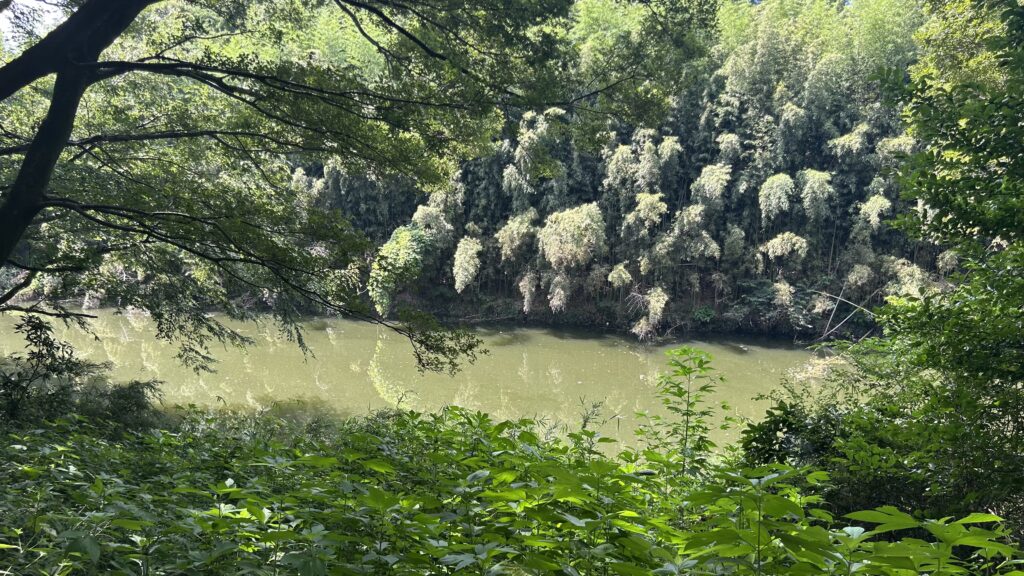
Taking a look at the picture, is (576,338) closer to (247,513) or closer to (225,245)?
(225,245)

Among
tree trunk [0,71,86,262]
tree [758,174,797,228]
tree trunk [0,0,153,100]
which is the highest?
tree [758,174,797,228]

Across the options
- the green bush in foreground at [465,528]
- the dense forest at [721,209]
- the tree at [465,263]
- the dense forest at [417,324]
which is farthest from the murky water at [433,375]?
the green bush in foreground at [465,528]

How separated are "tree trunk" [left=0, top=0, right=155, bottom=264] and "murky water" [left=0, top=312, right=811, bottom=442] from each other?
5.25 m

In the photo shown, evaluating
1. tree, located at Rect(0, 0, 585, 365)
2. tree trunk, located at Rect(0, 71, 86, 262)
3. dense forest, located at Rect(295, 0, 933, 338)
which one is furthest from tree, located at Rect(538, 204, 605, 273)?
tree trunk, located at Rect(0, 71, 86, 262)

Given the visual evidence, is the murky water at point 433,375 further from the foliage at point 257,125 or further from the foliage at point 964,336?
the foliage at point 964,336

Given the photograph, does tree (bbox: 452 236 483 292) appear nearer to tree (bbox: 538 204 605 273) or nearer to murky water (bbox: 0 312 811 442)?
murky water (bbox: 0 312 811 442)

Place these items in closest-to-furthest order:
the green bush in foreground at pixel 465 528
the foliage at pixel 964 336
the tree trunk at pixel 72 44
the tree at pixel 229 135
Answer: the green bush in foreground at pixel 465 528 < the foliage at pixel 964 336 < the tree trunk at pixel 72 44 < the tree at pixel 229 135

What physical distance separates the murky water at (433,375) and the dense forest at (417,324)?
2.23 meters

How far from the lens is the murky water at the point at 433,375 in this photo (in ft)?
32.4

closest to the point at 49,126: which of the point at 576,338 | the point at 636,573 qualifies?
the point at 636,573

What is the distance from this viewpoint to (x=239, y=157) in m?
4.46

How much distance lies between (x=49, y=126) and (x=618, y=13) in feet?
54.2

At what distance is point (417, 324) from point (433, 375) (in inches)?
332

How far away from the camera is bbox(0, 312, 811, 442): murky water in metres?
9.89
